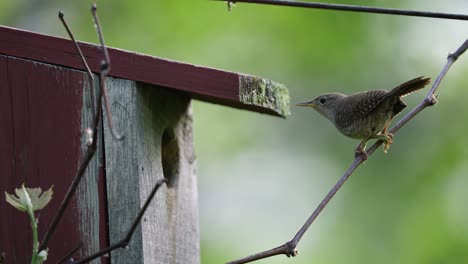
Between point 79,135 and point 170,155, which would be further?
point 170,155

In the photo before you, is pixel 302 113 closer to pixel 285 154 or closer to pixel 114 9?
pixel 285 154

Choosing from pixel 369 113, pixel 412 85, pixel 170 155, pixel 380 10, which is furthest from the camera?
pixel 369 113

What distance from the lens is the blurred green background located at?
727 centimetres

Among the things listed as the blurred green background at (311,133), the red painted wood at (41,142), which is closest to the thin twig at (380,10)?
the red painted wood at (41,142)

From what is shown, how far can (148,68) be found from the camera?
3.54 m

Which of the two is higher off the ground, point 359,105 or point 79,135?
point 359,105

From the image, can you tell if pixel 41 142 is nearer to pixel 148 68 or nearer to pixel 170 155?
pixel 148 68

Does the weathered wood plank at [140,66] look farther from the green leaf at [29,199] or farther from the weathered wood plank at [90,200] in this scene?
the green leaf at [29,199]

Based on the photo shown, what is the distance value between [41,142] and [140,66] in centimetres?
51

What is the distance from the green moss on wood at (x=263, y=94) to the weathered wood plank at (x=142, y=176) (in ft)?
1.34

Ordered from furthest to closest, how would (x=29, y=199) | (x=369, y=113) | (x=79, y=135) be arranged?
(x=369, y=113) < (x=79, y=135) < (x=29, y=199)

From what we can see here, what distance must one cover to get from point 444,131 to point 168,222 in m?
4.36

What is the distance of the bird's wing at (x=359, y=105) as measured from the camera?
4426 mm

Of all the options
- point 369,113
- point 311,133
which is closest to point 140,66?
point 369,113
